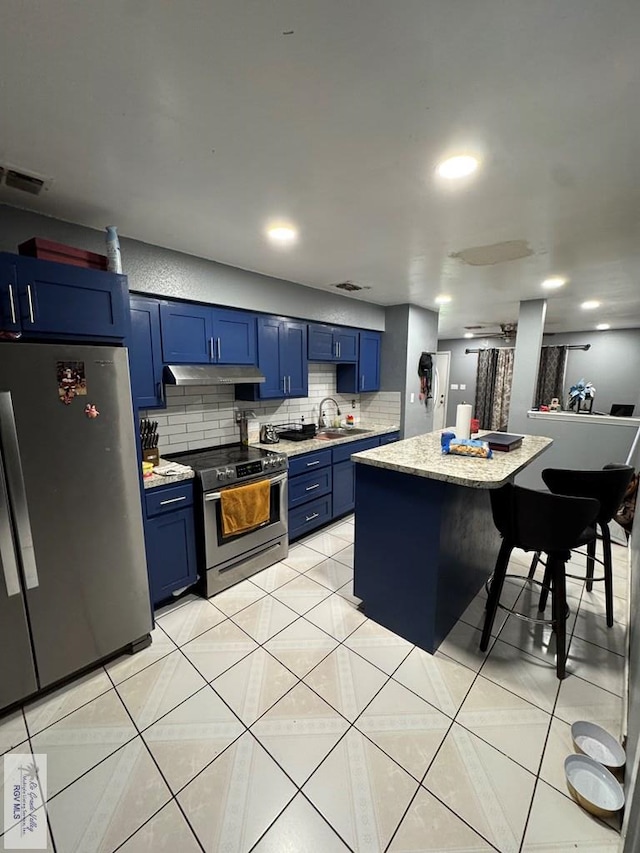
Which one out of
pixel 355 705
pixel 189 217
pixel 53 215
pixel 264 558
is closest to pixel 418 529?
pixel 355 705

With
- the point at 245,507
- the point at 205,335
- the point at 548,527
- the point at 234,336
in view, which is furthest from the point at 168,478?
the point at 548,527

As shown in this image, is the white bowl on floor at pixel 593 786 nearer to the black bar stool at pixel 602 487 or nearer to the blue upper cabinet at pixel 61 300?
the black bar stool at pixel 602 487

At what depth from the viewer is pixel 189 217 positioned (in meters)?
1.90

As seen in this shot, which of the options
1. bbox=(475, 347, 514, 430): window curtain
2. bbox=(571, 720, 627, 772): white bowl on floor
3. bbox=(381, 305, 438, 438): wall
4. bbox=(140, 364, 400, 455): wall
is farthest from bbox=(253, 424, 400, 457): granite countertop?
bbox=(475, 347, 514, 430): window curtain

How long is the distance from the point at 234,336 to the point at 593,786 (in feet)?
10.1

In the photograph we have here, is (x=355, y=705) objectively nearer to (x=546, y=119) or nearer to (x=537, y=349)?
(x=546, y=119)

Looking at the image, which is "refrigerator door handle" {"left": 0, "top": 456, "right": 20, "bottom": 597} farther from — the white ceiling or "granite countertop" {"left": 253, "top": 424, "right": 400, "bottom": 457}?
"granite countertop" {"left": 253, "top": 424, "right": 400, "bottom": 457}

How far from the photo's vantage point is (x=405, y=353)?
428 centimetres

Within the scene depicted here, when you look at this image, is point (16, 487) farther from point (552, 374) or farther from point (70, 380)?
point (552, 374)

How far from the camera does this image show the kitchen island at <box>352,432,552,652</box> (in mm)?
1849

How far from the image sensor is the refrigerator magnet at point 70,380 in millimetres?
1585

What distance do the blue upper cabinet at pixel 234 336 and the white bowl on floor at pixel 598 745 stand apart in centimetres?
290

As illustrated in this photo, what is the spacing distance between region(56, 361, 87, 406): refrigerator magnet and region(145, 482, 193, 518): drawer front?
0.75 meters

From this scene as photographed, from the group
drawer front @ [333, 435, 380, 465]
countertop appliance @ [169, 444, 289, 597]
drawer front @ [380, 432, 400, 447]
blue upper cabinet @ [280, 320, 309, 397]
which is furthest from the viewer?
drawer front @ [380, 432, 400, 447]
